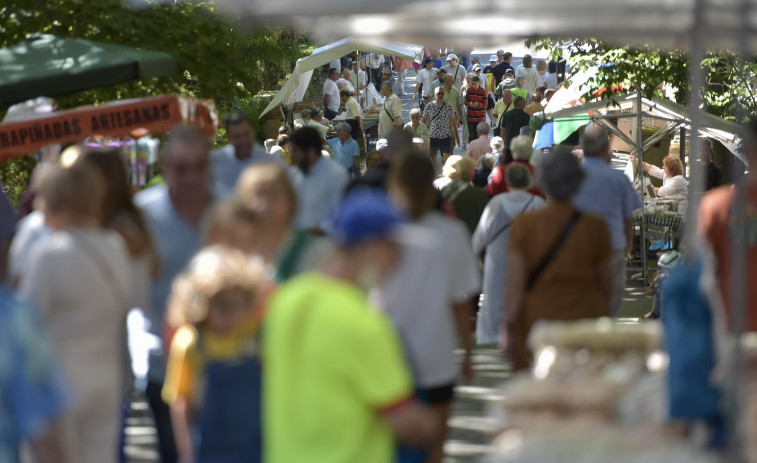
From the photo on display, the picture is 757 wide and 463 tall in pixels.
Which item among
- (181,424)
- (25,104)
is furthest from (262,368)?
(25,104)

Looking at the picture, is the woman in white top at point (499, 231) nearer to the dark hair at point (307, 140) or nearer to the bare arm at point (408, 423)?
the dark hair at point (307, 140)

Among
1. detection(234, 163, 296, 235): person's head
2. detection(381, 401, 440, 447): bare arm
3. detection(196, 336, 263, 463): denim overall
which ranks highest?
detection(234, 163, 296, 235): person's head

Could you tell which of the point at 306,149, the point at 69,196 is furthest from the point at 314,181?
the point at 69,196

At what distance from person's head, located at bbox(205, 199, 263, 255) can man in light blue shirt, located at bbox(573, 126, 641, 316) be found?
455 centimetres

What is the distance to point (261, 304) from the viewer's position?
4.77 m

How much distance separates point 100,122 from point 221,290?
22.0 feet

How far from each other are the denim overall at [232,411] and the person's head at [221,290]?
146 mm

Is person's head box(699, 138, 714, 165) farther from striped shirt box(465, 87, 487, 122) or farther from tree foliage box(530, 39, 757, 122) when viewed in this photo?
striped shirt box(465, 87, 487, 122)

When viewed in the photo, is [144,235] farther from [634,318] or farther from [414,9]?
[634,318]

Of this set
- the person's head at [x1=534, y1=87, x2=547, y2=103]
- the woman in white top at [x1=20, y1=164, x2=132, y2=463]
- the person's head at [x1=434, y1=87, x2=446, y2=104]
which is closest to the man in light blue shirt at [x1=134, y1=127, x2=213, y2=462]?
the woman in white top at [x1=20, y1=164, x2=132, y2=463]

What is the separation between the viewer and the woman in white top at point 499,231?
10766 mm

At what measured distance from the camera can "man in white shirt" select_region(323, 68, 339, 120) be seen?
29062 millimetres

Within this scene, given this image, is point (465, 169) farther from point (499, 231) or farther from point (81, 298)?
point (81, 298)

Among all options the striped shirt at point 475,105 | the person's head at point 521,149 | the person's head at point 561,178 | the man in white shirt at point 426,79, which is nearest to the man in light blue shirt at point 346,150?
the striped shirt at point 475,105
